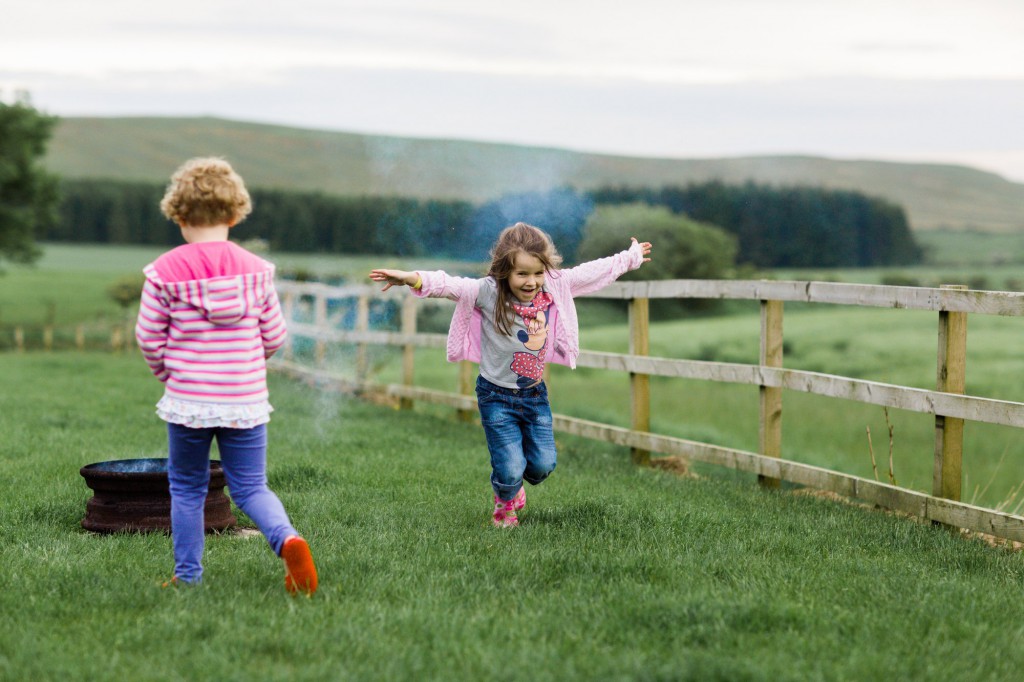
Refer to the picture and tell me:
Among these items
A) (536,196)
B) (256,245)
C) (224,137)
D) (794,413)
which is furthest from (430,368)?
(224,137)

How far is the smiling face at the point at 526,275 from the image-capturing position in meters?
5.42

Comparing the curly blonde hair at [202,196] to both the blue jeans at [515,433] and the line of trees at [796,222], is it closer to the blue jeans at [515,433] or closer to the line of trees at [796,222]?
the blue jeans at [515,433]

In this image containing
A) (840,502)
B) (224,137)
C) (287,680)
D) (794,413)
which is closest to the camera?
(287,680)

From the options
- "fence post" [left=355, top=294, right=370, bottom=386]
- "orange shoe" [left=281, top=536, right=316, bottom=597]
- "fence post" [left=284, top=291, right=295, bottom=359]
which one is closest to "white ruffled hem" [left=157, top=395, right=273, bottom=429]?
"orange shoe" [left=281, top=536, right=316, bottom=597]

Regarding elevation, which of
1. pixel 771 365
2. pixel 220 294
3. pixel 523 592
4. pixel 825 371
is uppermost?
pixel 220 294

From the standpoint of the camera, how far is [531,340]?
224 inches

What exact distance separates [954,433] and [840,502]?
1032 millimetres

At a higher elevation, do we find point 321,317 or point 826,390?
point 826,390

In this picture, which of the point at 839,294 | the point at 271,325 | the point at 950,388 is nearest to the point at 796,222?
the point at 839,294

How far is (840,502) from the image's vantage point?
6.70m

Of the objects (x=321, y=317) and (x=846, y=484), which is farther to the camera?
(x=321, y=317)

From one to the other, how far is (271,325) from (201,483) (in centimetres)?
71

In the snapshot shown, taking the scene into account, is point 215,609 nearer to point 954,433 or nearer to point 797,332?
point 954,433

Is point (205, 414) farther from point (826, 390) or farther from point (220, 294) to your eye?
point (826, 390)
